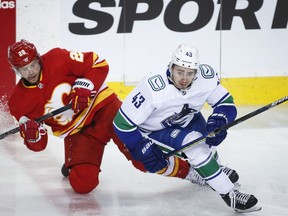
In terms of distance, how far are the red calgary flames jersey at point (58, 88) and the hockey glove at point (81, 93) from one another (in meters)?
0.05

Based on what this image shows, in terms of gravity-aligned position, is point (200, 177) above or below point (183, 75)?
below

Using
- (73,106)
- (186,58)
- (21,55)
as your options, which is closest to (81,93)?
(73,106)

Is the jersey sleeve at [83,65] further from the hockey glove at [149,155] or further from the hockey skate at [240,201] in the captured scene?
the hockey skate at [240,201]

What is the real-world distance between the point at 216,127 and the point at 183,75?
28cm

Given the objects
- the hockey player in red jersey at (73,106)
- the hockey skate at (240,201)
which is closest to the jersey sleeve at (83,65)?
the hockey player in red jersey at (73,106)

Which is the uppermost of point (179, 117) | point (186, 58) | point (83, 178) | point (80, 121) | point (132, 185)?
point (186, 58)

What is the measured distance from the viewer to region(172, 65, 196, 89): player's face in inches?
119

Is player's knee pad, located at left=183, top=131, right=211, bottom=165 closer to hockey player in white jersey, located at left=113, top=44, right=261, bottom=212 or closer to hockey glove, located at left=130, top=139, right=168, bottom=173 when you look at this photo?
hockey player in white jersey, located at left=113, top=44, right=261, bottom=212

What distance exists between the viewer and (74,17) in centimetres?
510

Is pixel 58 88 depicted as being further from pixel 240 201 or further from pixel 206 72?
pixel 240 201

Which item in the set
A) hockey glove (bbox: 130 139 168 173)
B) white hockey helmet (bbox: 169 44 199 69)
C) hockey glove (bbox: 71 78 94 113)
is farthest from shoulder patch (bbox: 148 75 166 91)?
hockey glove (bbox: 71 78 94 113)

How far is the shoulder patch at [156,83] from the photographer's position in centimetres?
308

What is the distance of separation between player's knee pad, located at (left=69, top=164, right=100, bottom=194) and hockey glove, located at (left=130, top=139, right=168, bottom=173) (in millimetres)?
328

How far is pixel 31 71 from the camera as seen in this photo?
324 centimetres
